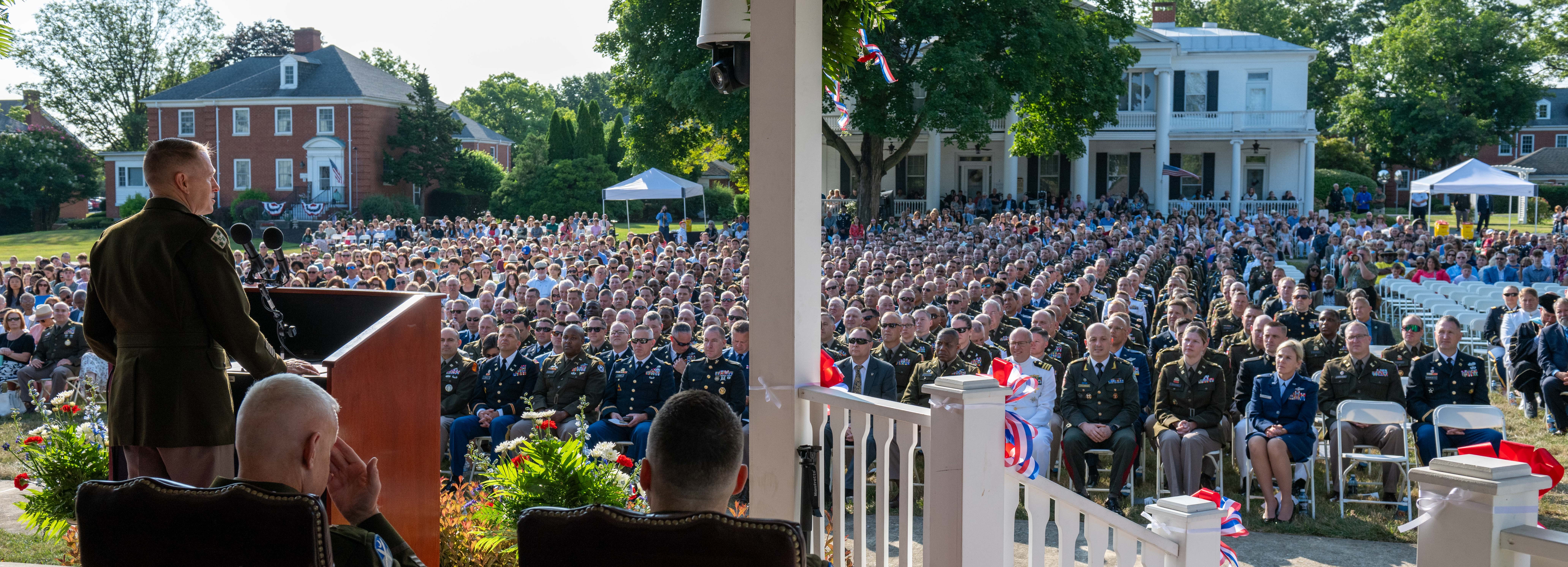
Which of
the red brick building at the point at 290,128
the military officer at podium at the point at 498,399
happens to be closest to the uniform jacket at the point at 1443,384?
the military officer at podium at the point at 498,399

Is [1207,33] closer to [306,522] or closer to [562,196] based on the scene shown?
[562,196]

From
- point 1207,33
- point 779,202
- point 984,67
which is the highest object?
point 1207,33

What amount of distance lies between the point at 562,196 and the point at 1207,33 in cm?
2594

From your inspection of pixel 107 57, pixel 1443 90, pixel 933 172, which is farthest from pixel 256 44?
pixel 1443 90

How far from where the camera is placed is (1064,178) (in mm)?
40594

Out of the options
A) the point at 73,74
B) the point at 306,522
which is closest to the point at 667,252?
the point at 306,522

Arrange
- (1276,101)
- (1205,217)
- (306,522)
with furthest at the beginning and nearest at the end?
(1276,101) → (1205,217) → (306,522)

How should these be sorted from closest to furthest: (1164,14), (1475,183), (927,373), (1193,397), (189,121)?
(1193,397), (927,373), (1475,183), (1164,14), (189,121)

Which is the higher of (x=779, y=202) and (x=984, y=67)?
(x=984, y=67)

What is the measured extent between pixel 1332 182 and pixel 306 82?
41.8 meters

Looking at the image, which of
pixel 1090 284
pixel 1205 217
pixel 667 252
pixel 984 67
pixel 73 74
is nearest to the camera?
pixel 1090 284

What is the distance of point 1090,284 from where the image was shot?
13.1 meters

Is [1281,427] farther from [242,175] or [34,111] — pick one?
[34,111]

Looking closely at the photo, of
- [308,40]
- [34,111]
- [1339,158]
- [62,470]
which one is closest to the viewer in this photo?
[62,470]
